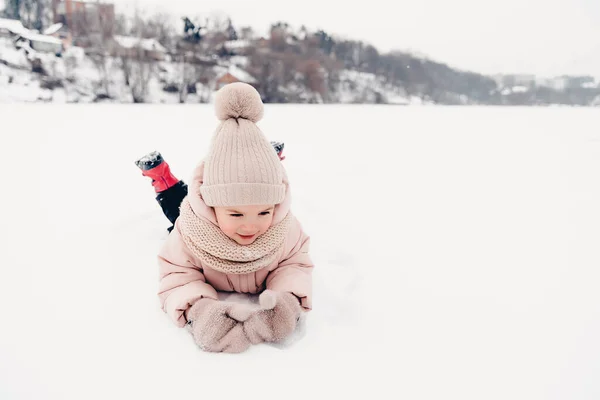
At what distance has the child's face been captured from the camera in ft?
4.00

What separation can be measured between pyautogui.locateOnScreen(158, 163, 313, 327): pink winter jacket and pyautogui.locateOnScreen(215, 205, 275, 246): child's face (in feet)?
0.16

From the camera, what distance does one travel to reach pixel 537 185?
3.24m

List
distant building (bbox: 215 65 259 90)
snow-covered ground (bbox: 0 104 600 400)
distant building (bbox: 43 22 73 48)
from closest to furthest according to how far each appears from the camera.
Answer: snow-covered ground (bbox: 0 104 600 400)
distant building (bbox: 215 65 259 90)
distant building (bbox: 43 22 73 48)

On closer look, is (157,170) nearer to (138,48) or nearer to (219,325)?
A: (219,325)

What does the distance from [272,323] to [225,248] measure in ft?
0.91

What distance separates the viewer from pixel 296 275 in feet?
4.33

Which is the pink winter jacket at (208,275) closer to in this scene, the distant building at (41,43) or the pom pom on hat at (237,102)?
the pom pom on hat at (237,102)

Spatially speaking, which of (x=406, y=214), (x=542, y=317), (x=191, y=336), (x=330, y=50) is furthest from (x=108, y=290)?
(x=330, y=50)

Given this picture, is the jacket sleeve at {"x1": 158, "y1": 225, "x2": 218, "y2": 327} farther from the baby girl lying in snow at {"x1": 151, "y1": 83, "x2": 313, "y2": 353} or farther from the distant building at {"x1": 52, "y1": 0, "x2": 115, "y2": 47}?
the distant building at {"x1": 52, "y1": 0, "x2": 115, "y2": 47}

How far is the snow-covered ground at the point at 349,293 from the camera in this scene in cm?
102

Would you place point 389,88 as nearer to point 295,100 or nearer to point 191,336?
point 295,100

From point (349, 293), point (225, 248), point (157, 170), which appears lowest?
point (349, 293)

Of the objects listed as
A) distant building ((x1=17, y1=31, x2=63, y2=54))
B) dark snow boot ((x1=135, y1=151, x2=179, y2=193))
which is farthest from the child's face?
distant building ((x1=17, y1=31, x2=63, y2=54))

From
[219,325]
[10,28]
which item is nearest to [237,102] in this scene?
[219,325]
